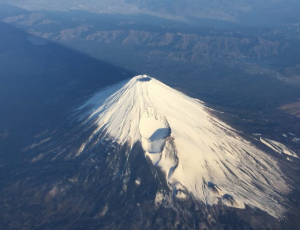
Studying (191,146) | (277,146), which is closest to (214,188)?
(191,146)

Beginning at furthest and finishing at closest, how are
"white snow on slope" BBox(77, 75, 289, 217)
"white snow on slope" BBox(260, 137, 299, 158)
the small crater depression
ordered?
1. "white snow on slope" BBox(260, 137, 299, 158)
2. "white snow on slope" BBox(77, 75, 289, 217)
3. the small crater depression

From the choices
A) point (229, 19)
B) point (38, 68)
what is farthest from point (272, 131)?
point (229, 19)

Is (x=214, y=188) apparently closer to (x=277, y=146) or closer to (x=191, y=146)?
(x=191, y=146)

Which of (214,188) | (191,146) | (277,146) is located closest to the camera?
(214,188)

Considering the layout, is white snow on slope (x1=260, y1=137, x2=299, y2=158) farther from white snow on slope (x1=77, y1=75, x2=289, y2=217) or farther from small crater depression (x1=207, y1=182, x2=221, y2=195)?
small crater depression (x1=207, y1=182, x2=221, y2=195)

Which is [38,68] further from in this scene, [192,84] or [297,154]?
[297,154]

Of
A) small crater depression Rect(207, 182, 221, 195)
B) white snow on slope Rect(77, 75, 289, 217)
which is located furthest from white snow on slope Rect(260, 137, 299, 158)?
small crater depression Rect(207, 182, 221, 195)

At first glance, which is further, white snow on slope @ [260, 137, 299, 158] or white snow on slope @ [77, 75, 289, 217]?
white snow on slope @ [260, 137, 299, 158]
